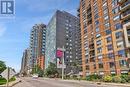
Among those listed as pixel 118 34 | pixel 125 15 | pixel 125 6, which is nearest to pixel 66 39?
pixel 118 34

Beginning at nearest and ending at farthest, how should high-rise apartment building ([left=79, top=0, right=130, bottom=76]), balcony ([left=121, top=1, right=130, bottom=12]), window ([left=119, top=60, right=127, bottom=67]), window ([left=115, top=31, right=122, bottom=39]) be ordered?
window ([left=119, top=60, right=127, bottom=67])
balcony ([left=121, top=1, right=130, bottom=12])
high-rise apartment building ([left=79, top=0, right=130, bottom=76])
window ([left=115, top=31, right=122, bottom=39])

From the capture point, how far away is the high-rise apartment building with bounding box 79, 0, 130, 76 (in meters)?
57.8

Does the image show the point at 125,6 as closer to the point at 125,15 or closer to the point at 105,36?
the point at 125,15

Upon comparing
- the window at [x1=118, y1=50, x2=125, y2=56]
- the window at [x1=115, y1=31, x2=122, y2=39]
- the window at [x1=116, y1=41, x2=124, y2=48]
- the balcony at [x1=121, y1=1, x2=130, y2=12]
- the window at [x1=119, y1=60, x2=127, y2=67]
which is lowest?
the window at [x1=119, y1=60, x2=127, y2=67]

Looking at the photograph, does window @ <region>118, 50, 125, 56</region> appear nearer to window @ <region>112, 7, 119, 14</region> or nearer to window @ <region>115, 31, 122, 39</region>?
window @ <region>115, 31, 122, 39</region>

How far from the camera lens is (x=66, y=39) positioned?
134750 millimetres

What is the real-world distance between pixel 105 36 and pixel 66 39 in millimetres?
68109

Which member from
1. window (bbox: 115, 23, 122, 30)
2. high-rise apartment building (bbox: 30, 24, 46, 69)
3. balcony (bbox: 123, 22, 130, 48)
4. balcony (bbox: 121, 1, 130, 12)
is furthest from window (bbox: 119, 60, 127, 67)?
high-rise apartment building (bbox: 30, 24, 46, 69)

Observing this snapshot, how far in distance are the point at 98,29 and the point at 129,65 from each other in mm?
22709

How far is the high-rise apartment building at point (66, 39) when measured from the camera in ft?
415

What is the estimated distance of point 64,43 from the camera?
131000 millimetres

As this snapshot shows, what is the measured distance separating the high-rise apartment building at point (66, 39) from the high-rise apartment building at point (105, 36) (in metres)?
43.0

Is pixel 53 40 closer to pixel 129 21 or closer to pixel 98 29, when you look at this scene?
pixel 98 29

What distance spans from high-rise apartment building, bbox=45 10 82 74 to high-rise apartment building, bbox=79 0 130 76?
141ft
